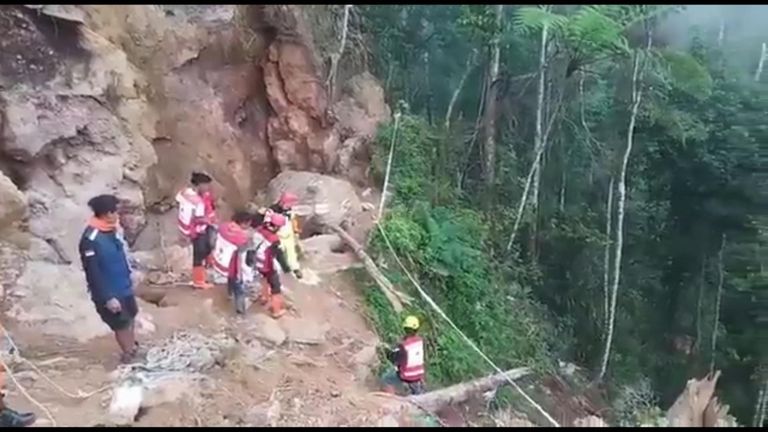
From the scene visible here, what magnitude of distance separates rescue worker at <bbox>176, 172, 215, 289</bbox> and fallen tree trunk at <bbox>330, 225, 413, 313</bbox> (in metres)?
0.66

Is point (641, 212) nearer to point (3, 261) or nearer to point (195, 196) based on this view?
point (195, 196)

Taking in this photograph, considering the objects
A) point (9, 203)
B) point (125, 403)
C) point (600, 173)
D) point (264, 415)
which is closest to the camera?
point (125, 403)

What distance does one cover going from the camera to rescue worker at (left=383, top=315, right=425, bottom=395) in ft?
11.1

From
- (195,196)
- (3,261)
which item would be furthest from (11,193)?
(195,196)

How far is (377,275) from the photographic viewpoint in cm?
390

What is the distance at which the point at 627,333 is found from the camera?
13.9 feet

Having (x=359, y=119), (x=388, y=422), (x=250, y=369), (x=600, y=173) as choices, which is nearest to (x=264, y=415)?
(x=250, y=369)

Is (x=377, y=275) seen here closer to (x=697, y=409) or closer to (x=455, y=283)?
(x=455, y=283)

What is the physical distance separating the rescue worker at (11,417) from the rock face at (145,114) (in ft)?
1.48

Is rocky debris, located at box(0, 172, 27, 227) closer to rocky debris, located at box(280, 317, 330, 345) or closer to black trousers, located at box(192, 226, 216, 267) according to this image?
black trousers, located at box(192, 226, 216, 267)

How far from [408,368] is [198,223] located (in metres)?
1.12

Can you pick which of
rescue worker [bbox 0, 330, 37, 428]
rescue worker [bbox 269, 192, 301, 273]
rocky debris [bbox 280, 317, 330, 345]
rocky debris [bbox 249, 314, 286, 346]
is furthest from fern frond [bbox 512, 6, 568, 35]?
rescue worker [bbox 0, 330, 37, 428]

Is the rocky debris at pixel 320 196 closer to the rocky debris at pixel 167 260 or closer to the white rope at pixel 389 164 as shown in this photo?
the white rope at pixel 389 164

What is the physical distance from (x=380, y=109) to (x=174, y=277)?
1496 millimetres
